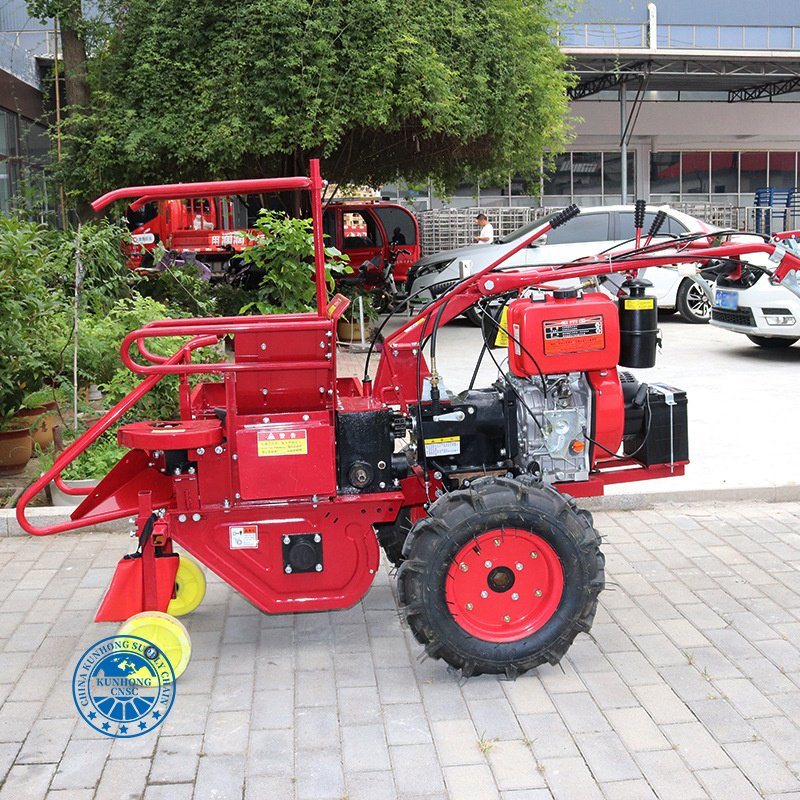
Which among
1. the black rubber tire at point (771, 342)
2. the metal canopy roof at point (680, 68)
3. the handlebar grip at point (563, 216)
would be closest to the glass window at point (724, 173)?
the metal canopy roof at point (680, 68)

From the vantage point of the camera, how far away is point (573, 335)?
15.0ft

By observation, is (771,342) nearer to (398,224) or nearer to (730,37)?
(398,224)

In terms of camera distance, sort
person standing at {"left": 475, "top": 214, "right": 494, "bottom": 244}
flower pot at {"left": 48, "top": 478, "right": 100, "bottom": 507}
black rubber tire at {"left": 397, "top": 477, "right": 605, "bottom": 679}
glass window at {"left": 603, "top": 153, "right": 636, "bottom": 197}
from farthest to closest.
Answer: glass window at {"left": 603, "top": 153, "right": 636, "bottom": 197} → person standing at {"left": 475, "top": 214, "right": 494, "bottom": 244} → flower pot at {"left": 48, "top": 478, "right": 100, "bottom": 507} → black rubber tire at {"left": 397, "top": 477, "right": 605, "bottom": 679}

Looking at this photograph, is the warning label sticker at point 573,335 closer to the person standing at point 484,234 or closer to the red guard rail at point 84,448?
the red guard rail at point 84,448

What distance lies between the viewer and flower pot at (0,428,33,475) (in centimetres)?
735

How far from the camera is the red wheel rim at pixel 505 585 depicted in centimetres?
432

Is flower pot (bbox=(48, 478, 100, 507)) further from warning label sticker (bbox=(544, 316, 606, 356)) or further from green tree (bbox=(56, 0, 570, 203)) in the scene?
green tree (bbox=(56, 0, 570, 203))

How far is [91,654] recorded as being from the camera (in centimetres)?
423

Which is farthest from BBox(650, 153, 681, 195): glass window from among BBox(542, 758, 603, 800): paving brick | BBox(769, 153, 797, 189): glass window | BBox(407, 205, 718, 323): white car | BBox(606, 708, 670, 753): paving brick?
BBox(542, 758, 603, 800): paving brick

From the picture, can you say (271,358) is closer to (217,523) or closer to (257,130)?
(217,523)

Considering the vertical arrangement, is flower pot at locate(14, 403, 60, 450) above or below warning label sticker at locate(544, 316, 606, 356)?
below

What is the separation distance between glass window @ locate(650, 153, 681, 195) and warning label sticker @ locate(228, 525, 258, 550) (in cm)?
2788

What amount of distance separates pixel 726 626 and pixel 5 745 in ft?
10.7
